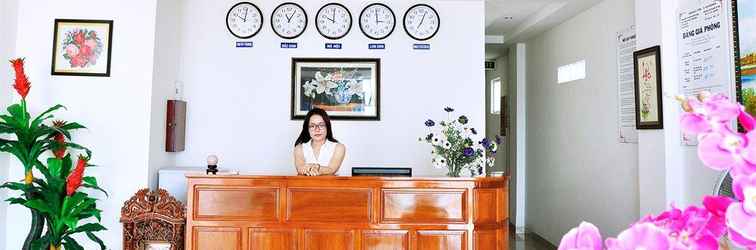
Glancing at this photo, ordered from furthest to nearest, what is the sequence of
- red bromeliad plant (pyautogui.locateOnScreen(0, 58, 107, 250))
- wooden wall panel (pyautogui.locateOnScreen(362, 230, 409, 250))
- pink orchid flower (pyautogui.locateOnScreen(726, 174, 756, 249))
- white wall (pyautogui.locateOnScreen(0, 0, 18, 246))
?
white wall (pyautogui.locateOnScreen(0, 0, 18, 246)) → red bromeliad plant (pyautogui.locateOnScreen(0, 58, 107, 250)) → wooden wall panel (pyautogui.locateOnScreen(362, 230, 409, 250)) → pink orchid flower (pyautogui.locateOnScreen(726, 174, 756, 249))

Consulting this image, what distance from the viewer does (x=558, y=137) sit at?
22.0 ft

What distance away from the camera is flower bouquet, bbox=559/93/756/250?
1.55 ft

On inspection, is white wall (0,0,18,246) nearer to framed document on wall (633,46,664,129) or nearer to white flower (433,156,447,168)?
white flower (433,156,447,168)

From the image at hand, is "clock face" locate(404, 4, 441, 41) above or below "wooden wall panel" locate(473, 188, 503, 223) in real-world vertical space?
above

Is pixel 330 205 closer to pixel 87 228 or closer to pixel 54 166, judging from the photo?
pixel 87 228

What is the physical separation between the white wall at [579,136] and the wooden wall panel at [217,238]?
363 cm

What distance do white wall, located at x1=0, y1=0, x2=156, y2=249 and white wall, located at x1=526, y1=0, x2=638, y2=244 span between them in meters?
4.42

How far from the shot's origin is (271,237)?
3.55 metres

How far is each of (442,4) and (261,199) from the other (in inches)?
114

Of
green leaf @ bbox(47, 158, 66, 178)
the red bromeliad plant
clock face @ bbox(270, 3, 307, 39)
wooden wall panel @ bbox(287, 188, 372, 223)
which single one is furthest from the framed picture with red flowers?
wooden wall panel @ bbox(287, 188, 372, 223)

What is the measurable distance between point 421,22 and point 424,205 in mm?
2383

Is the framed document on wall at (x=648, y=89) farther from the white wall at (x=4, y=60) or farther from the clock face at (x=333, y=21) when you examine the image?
the white wall at (x=4, y=60)

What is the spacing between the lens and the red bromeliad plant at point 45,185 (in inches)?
148

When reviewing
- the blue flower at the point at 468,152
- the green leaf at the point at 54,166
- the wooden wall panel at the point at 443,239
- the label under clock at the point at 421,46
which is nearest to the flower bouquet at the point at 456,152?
the blue flower at the point at 468,152
